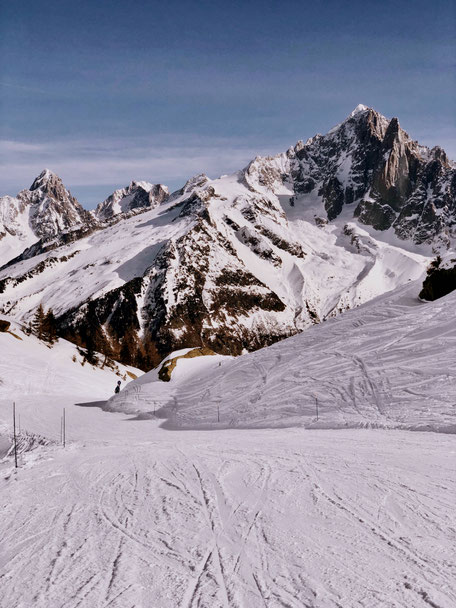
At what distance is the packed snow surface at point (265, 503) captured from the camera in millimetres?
5094

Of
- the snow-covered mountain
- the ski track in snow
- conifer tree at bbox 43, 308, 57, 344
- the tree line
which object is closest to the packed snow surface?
the ski track in snow

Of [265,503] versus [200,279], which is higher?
[200,279]

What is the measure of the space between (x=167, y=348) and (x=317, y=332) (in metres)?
99.0

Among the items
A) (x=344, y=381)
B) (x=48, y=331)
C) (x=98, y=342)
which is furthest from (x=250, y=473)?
(x=98, y=342)

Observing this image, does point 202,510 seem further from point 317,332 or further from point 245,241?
point 245,241

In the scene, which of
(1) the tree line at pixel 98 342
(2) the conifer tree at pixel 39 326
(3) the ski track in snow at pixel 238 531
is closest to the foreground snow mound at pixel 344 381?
(3) the ski track in snow at pixel 238 531

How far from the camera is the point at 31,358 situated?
44219mm

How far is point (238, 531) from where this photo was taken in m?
6.68

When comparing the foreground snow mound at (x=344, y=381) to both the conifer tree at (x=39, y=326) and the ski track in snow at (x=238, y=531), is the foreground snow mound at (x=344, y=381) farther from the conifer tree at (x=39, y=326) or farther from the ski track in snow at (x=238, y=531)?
the conifer tree at (x=39, y=326)

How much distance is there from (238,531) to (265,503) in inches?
52.5

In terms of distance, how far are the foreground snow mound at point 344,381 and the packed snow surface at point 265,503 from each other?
10 centimetres

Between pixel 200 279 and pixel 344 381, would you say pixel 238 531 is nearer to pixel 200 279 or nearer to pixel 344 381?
pixel 344 381

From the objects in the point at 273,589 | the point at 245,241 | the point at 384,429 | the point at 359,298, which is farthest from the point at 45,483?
the point at 245,241

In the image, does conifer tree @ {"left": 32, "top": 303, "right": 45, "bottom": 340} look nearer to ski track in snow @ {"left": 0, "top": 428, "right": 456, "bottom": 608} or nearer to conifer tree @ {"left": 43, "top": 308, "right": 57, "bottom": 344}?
conifer tree @ {"left": 43, "top": 308, "right": 57, "bottom": 344}
